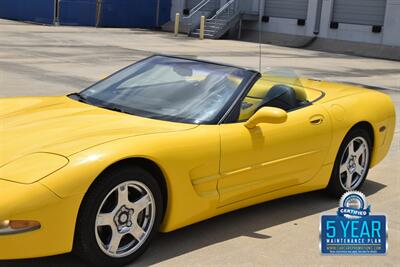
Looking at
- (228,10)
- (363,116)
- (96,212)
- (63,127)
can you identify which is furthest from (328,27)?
(96,212)

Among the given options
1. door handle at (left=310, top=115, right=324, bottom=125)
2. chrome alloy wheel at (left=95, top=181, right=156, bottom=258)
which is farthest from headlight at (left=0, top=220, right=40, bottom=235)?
door handle at (left=310, top=115, right=324, bottom=125)

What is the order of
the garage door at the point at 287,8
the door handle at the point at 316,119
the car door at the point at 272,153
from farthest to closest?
1. the garage door at the point at 287,8
2. the door handle at the point at 316,119
3. the car door at the point at 272,153

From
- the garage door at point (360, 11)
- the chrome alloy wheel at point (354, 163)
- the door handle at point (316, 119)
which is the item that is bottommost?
the chrome alloy wheel at point (354, 163)

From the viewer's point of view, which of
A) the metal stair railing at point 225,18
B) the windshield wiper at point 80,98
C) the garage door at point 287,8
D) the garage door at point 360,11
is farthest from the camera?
the garage door at point 287,8

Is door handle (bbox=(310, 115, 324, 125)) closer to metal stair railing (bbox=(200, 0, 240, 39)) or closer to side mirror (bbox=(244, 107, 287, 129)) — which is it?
side mirror (bbox=(244, 107, 287, 129))

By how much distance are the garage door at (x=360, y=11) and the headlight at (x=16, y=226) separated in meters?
28.8

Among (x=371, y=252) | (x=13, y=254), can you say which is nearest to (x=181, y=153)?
(x=13, y=254)

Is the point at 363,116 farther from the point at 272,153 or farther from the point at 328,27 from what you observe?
the point at 328,27

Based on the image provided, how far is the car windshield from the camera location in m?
4.24

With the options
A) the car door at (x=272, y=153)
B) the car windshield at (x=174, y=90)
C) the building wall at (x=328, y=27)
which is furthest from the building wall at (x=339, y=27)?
the car windshield at (x=174, y=90)

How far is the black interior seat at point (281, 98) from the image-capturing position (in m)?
4.74

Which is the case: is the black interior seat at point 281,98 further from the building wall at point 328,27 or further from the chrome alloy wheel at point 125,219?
the building wall at point 328,27

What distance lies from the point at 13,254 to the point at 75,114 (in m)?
1.29

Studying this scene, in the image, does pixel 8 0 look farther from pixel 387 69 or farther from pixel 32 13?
pixel 387 69
